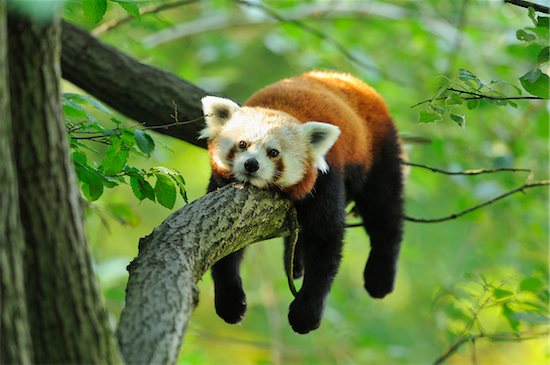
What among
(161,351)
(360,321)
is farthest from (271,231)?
(360,321)

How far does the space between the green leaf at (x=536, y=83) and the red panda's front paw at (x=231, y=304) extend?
187cm

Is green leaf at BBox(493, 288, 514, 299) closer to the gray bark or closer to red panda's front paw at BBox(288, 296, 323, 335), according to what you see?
red panda's front paw at BBox(288, 296, 323, 335)

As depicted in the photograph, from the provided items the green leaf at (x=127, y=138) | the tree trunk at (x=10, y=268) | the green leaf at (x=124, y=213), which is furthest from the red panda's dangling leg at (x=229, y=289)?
the tree trunk at (x=10, y=268)

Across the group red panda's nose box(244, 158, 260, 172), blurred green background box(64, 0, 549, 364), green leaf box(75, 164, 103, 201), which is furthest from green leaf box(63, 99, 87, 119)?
blurred green background box(64, 0, 549, 364)

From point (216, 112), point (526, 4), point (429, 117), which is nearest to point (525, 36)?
point (526, 4)

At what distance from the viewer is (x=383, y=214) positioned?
507 centimetres

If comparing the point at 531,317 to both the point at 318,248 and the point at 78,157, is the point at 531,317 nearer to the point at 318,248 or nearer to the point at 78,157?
the point at 318,248

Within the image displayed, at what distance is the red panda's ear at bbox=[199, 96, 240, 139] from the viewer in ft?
13.5

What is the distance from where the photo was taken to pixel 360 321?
8883 millimetres

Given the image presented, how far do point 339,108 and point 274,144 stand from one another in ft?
2.15

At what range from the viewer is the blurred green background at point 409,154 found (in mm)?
6980

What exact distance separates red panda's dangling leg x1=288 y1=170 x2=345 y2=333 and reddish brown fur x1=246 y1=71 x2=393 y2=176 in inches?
5.3

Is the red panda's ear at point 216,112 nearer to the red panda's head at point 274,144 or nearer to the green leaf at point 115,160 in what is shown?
the red panda's head at point 274,144

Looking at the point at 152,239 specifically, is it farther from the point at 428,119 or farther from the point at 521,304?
the point at 521,304
